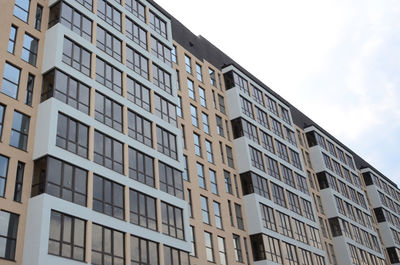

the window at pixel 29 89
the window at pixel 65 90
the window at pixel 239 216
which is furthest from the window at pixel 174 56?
the window at pixel 29 89

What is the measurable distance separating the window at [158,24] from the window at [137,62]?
15.4 ft

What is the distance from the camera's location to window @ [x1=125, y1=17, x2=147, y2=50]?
124ft

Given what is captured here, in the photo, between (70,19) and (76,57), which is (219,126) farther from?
(70,19)

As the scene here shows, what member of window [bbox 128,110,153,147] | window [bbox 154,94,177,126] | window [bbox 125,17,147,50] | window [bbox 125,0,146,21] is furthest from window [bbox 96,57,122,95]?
window [bbox 125,0,146,21]

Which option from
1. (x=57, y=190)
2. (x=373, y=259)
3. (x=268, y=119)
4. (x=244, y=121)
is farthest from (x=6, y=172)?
(x=373, y=259)

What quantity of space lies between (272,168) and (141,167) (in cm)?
1995

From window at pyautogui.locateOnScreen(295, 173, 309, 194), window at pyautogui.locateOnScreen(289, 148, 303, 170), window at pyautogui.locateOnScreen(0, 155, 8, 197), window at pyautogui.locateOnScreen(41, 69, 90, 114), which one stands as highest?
window at pyautogui.locateOnScreen(289, 148, 303, 170)

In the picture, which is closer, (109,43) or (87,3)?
(87,3)

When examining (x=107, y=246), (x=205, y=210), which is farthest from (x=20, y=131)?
(x=205, y=210)

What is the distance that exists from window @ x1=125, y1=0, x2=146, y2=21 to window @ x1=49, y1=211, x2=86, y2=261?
20.1 metres

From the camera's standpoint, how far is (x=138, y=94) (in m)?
35.2

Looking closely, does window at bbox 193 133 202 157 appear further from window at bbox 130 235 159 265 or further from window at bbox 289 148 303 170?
window at bbox 289 148 303 170

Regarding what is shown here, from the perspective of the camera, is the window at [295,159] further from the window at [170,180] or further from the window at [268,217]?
the window at [170,180]

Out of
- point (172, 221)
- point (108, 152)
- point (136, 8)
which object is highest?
point (136, 8)
